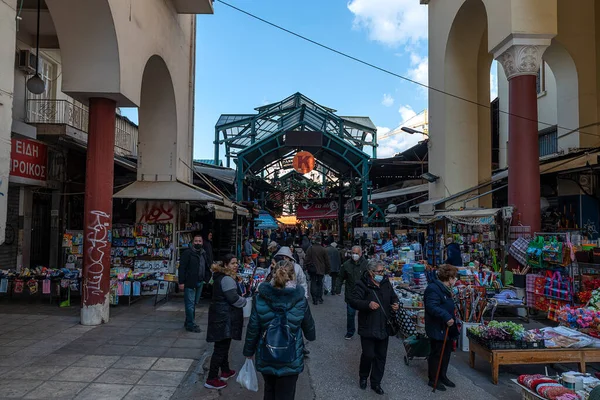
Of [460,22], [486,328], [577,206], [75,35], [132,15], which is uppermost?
[460,22]

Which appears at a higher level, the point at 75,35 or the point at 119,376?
the point at 75,35

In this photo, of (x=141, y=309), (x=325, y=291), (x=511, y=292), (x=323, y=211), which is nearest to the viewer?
(x=511, y=292)

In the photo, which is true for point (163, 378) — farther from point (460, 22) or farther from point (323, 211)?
point (323, 211)

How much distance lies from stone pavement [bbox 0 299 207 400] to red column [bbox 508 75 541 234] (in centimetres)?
840

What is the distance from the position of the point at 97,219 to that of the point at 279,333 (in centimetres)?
603

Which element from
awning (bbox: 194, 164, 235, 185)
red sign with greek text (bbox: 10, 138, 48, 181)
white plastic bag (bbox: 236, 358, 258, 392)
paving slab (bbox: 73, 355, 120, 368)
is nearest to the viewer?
white plastic bag (bbox: 236, 358, 258, 392)

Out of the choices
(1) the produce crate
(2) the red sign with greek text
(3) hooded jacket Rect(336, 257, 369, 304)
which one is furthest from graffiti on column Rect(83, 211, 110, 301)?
(1) the produce crate

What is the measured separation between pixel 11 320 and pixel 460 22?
632 inches

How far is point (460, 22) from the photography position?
15.1 m

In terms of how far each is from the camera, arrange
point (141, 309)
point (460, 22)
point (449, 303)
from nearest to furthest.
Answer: point (449, 303)
point (141, 309)
point (460, 22)

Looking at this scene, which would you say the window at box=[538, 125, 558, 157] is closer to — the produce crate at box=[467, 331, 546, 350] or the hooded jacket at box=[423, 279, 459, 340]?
the produce crate at box=[467, 331, 546, 350]

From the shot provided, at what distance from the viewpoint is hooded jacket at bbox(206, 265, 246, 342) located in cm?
512

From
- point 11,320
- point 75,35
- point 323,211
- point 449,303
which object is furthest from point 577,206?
point 323,211

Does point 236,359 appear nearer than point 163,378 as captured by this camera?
No
